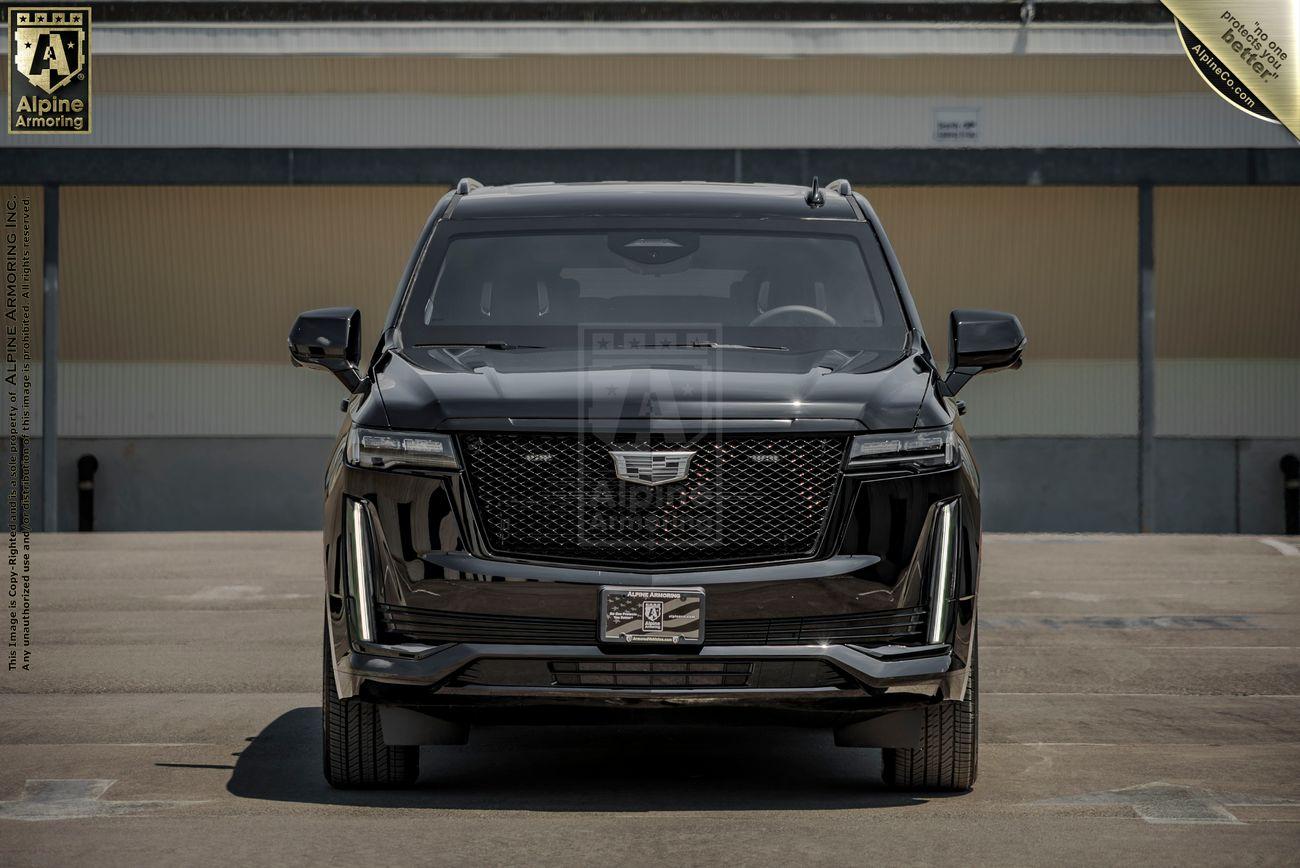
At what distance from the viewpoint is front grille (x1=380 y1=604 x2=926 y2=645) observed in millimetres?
6391

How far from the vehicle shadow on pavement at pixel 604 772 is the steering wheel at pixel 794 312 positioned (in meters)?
1.66

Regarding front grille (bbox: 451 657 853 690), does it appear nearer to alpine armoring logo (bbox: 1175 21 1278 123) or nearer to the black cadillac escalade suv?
the black cadillac escalade suv

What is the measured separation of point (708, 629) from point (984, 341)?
1.64 metres

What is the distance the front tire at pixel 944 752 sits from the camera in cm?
687

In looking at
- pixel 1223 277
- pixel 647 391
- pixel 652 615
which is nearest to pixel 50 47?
pixel 1223 277

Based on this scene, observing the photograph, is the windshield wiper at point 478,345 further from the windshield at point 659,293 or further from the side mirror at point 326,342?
the side mirror at point 326,342

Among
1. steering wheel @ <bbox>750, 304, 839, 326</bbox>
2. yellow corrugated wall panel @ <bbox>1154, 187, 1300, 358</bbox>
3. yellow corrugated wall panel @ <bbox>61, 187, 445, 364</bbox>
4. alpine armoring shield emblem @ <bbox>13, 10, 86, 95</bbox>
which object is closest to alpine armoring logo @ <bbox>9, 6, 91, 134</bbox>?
alpine armoring shield emblem @ <bbox>13, 10, 86, 95</bbox>

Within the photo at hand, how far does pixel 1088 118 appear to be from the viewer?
24.8m

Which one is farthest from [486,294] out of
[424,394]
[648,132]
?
[648,132]

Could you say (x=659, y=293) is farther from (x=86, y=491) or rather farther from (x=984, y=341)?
(x=86, y=491)

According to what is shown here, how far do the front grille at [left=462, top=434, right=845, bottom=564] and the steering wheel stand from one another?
4.19 ft

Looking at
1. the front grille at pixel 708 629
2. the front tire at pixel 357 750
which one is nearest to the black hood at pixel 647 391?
the front grille at pixel 708 629

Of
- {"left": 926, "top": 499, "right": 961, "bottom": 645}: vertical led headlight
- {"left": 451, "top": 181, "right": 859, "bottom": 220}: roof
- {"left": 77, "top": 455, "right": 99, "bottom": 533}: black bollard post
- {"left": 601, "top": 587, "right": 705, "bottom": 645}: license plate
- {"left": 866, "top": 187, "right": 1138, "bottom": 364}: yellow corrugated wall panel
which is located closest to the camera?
{"left": 601, "top": 587, "right": 705, "bottom": 645}: license plate

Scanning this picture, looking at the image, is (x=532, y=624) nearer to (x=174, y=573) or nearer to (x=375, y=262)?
(x=174, y=573)
